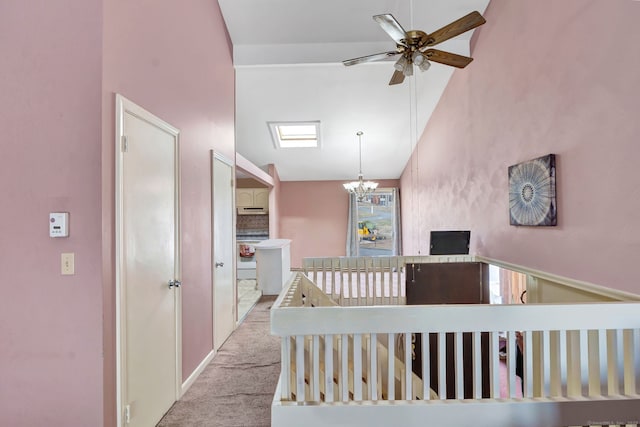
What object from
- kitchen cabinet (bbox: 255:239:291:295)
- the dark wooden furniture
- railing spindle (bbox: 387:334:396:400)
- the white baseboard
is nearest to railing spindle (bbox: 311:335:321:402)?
railing spindle (bbox: 387:334:396:400)

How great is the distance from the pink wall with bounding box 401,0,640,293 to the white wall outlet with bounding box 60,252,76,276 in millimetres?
2988

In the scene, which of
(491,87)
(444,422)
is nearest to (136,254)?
(444,422)

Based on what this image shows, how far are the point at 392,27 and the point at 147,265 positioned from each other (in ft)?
7.10

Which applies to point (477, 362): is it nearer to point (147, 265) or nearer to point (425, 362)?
point (425, 362)

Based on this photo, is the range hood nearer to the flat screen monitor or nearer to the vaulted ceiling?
the vaulted ceiling

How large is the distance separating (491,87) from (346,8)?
5.86 feet

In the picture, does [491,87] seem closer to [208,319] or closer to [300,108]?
[300,108]

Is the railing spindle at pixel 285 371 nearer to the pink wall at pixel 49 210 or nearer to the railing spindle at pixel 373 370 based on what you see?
the railing spindle at pixel 373 370

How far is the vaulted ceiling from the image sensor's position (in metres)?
3.55

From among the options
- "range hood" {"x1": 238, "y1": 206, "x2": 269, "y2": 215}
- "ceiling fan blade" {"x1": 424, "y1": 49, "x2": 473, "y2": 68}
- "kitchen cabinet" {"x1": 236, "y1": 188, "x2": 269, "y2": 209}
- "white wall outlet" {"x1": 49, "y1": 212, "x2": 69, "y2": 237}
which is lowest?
"white wall outlet" {"x1": 49, "y1": 212, "x2": 69, "y2": 237}

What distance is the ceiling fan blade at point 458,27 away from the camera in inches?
82.9

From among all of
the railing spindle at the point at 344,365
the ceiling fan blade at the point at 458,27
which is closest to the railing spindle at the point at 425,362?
the railing spindle at the point at 344,365

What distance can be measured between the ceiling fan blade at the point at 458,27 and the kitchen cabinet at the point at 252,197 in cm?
584

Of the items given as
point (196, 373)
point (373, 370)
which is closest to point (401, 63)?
point (373, 370)
